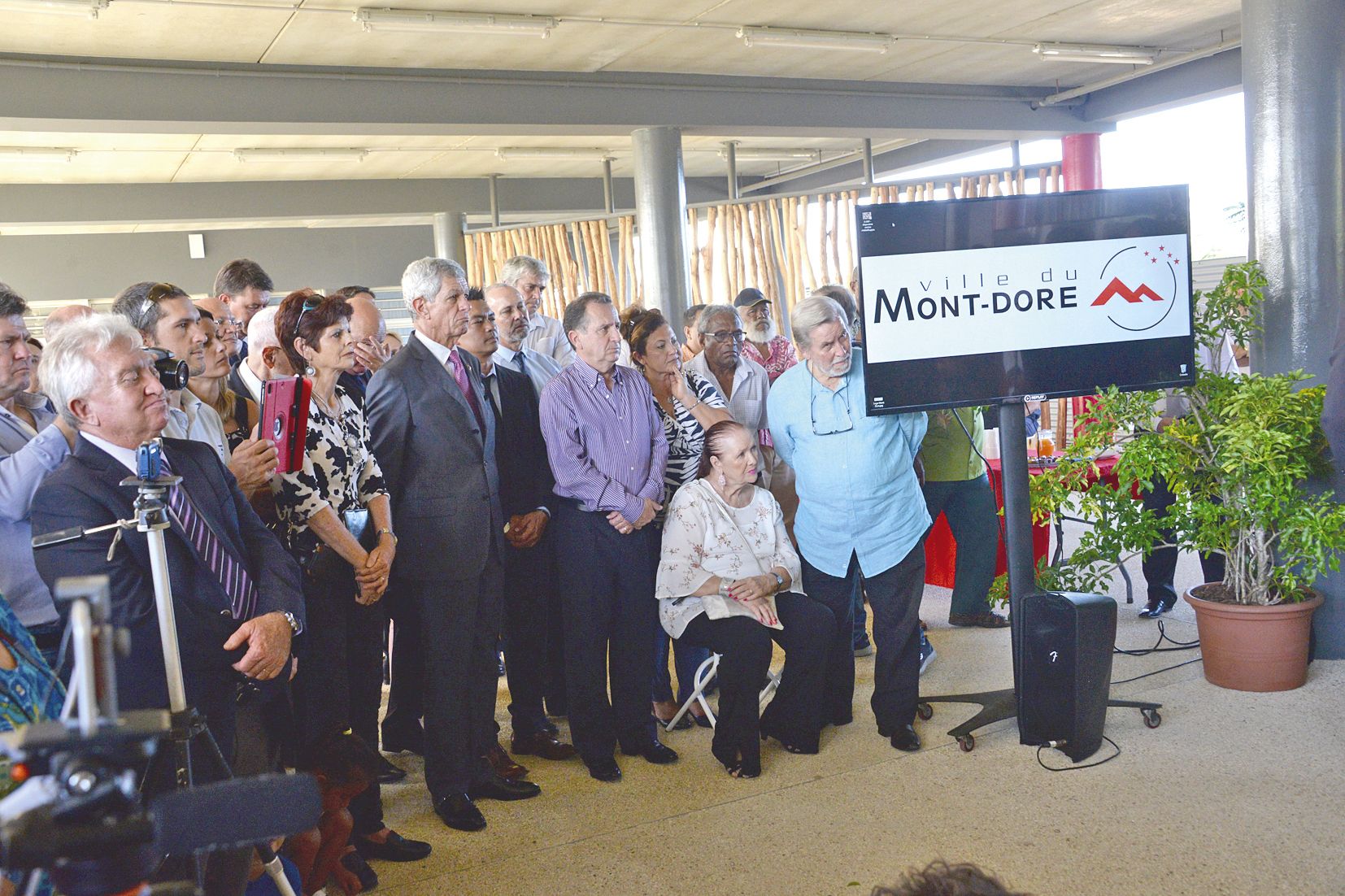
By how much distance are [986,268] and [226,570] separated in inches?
104

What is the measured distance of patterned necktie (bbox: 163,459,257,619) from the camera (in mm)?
2389

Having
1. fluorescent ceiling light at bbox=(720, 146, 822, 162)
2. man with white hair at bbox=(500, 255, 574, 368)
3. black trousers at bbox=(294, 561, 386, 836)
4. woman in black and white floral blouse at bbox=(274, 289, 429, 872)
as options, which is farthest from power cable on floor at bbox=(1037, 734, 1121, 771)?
fluorescent ceiling light at bbox=(720, 146, 822, 162)

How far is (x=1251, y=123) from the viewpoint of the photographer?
15.6 feet

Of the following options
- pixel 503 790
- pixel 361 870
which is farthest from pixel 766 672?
pixel 361 870

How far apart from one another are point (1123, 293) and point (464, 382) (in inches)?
91.9

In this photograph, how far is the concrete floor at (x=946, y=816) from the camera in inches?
118

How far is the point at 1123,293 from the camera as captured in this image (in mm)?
3969

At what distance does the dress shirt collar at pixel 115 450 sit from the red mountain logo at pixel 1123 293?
312 centimetres

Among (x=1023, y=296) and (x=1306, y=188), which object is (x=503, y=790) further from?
(x=1306, y=188)

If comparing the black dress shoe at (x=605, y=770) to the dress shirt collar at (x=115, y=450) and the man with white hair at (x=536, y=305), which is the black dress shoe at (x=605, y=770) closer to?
the man with white hair at (x=536, y=305)

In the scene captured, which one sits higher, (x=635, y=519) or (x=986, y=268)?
(x=986, y=268)

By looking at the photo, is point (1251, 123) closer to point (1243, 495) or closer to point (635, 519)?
point (1243, 495)

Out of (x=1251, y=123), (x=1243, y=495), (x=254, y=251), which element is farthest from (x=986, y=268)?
(x=254, y=251)

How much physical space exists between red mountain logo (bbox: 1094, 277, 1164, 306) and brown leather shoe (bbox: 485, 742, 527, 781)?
102 inches
